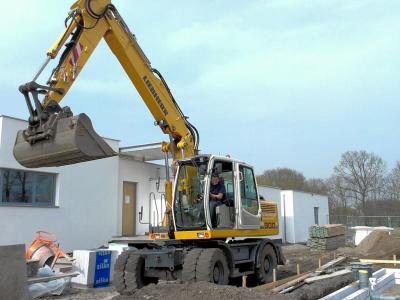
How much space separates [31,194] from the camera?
14227 millimetres

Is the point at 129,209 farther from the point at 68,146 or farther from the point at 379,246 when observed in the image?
the point at 68,146

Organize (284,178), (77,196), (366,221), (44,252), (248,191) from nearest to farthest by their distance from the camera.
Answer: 1. (248,191)
2. (44,252)
3. (77,196)
4. (366,221)
5. (284,178)

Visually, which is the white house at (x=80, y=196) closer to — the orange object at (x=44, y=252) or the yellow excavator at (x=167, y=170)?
the yellow excavator at (x=167, y=170)

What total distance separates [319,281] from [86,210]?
9.39 m

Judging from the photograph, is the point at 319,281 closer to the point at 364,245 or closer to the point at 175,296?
the point at 175,296

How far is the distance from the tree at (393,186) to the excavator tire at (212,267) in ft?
171

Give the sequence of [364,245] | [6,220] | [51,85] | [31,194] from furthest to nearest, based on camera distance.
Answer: [364,245] < [31,194] < [6,220] < [51,85]

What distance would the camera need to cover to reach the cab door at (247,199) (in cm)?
1027

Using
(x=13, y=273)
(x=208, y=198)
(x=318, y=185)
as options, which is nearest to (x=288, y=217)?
(x=208, y=198)

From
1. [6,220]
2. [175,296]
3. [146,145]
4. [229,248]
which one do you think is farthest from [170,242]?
[146,145]

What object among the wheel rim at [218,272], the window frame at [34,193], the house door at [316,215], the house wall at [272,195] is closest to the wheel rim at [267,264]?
the wheel rim at [218,272]

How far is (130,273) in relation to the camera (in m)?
9.47

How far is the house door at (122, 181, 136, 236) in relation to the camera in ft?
59.0

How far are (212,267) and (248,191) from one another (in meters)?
2.63
